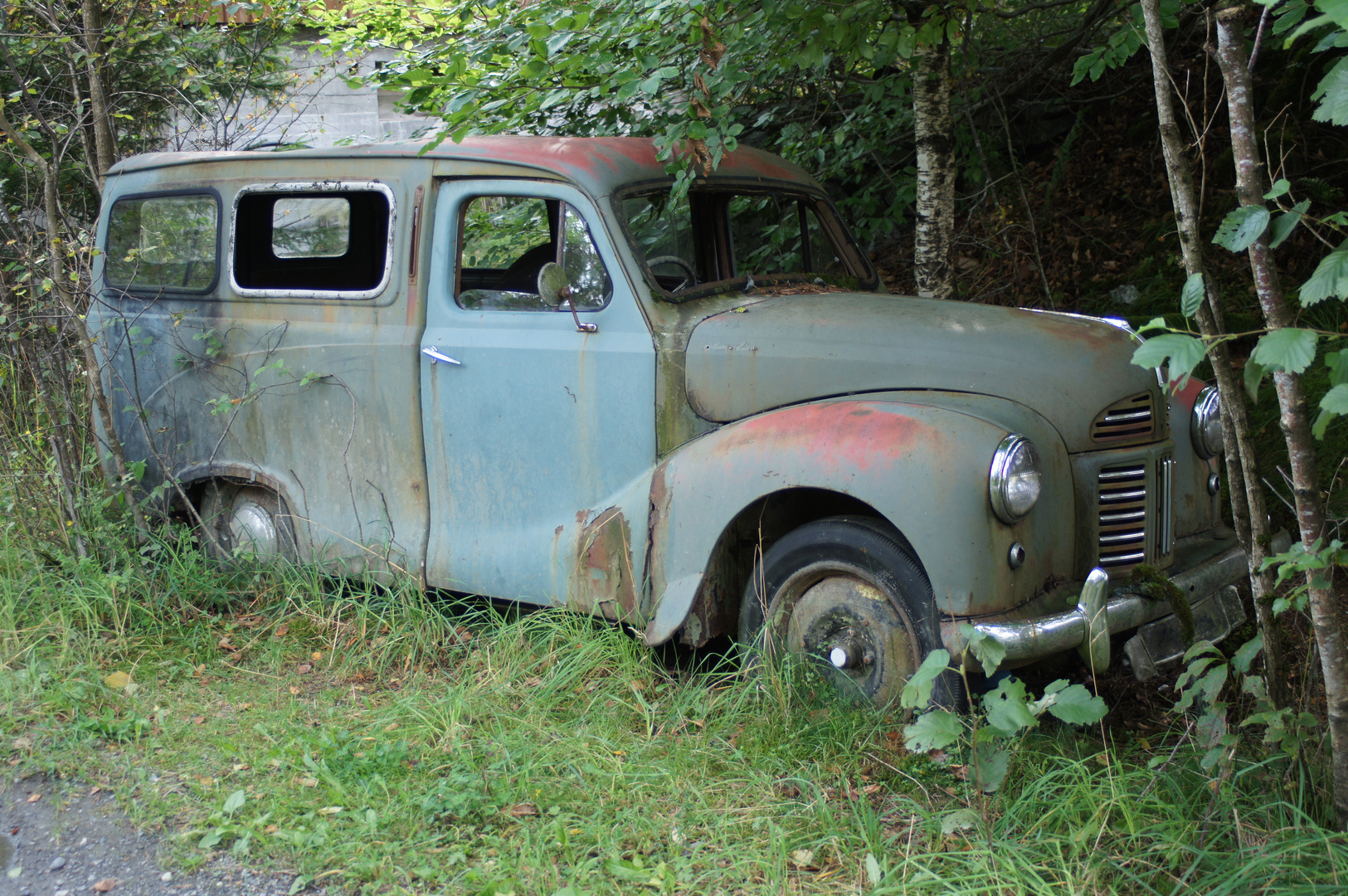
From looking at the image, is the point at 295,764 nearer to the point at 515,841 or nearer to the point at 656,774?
the point at 515,841

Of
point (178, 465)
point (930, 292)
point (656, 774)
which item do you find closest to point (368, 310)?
point (178, 465)

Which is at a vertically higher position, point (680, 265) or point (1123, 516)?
point (680, 265)

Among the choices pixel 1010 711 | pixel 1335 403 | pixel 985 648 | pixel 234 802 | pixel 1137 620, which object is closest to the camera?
pixel 1335 403

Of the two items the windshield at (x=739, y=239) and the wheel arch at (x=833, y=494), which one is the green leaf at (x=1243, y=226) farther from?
the windshield at (x=739, y=239)

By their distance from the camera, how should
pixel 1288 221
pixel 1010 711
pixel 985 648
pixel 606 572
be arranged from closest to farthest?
pixel 1288 221 → pixel 1010 711 → pixel 985 648 → pixel 606 572

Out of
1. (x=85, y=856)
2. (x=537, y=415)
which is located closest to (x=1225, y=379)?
(x=537, y=415)

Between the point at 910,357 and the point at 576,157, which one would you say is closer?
the point at 910,357

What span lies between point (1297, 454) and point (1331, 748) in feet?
2.32

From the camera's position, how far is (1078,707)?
97.8 inches

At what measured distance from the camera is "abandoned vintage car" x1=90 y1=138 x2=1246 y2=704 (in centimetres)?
301

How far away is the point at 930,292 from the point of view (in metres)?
5.18

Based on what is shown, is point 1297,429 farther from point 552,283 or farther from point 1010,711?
point 552,283

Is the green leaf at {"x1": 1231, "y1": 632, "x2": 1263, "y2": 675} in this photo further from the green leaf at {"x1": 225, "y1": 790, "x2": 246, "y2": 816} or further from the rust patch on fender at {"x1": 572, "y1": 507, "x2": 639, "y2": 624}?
the green leaf at {"x1": 225, "y1": 790, "x2": 246, "y2": 816}

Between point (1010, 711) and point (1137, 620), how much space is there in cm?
75
